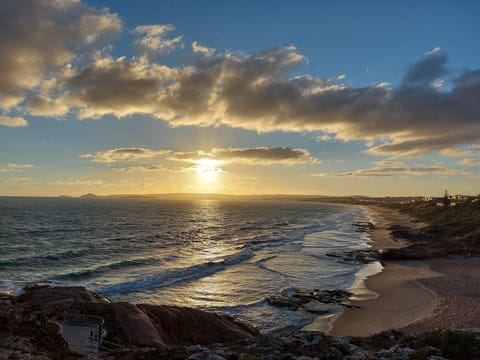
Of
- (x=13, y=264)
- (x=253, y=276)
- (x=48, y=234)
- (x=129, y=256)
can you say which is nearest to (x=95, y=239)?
(x=48, y=234)

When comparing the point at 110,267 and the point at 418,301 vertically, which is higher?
the point at 418,301

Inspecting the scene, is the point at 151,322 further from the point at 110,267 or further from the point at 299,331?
the point at 110,267

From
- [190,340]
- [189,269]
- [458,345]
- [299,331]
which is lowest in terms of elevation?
[189,269]

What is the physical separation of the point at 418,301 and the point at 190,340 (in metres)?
15.3

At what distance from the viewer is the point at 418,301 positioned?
22.0m

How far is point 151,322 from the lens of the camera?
14.8m

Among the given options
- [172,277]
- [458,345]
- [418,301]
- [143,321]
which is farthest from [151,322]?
[418,301]

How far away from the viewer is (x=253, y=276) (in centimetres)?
3006

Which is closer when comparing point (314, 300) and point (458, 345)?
point (458, 345)

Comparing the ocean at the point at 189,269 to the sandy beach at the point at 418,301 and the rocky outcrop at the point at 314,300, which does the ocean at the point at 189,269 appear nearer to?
the rocky outcrop at the point at 314,300

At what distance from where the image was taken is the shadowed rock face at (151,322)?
1342 cm

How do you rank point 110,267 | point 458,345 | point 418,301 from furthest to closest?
1. point 110,267
2. point 418,301
3. point 458,345

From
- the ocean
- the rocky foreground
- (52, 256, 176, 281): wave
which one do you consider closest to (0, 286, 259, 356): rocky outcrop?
the rocky foreground

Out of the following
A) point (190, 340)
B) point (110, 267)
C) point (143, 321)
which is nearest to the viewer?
point (143, 321)
